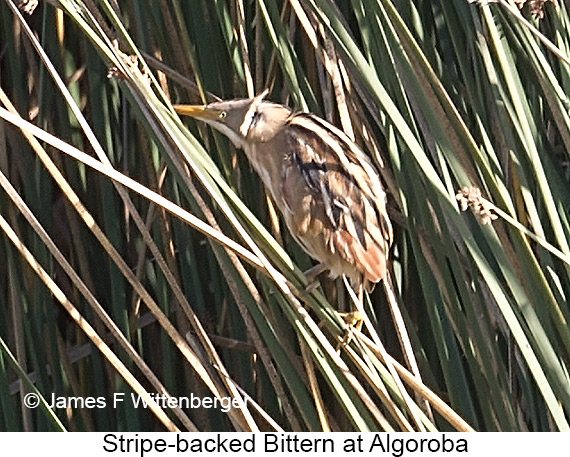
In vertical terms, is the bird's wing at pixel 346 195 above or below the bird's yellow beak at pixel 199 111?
below

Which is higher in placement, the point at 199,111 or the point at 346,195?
the point at 199,111

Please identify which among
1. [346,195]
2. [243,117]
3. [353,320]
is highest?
[243,117]

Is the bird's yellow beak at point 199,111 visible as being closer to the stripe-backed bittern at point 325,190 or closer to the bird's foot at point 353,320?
the stripe-backed bittern at point 325,190

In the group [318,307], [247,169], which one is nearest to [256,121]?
[247,169]

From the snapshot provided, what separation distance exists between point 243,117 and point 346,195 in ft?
0.59

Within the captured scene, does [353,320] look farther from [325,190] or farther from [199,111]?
[199,111]

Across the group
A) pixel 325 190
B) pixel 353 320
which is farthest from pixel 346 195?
pixel 353 320

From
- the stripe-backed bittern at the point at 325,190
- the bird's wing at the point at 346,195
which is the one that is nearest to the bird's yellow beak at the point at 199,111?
the stripe-backed bittern at the point at 325,190

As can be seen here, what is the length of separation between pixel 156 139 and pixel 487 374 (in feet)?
1.65

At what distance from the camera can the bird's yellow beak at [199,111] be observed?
4.20ft

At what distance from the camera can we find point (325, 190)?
1.30m

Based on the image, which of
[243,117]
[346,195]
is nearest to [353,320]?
[346,195]
